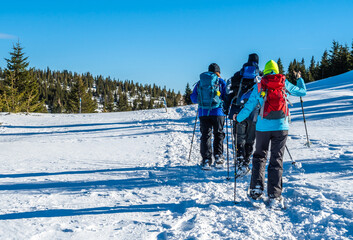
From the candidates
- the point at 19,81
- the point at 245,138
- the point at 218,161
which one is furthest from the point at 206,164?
the point at 19,81

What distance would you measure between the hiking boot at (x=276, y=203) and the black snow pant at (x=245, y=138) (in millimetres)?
1877

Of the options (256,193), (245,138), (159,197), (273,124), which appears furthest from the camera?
(245,138)

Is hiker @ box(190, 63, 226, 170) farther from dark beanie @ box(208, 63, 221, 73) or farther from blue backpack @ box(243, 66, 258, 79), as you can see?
blue backpack @ box(243, 66, 258, 79)

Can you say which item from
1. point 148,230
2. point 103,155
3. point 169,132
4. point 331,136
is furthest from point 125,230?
point 169,132

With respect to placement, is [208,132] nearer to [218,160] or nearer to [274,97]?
[218,160]

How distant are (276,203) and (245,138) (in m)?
2.17

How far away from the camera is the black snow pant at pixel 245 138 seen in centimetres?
560

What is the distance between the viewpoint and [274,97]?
377 centimetres

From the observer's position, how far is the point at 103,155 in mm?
7883

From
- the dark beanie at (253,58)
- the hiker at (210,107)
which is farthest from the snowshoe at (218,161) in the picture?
the dark beanie at (253,58)

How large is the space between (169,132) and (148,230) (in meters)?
9.50

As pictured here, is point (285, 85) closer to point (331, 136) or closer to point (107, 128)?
point (331, 136)

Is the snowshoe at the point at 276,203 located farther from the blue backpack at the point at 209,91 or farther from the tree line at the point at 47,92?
the tree line at the point at 47,92

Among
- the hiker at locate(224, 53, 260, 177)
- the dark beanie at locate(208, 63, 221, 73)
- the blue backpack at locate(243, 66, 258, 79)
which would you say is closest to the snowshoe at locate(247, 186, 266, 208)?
the hiker at locate(224, 53, 260, 177)
